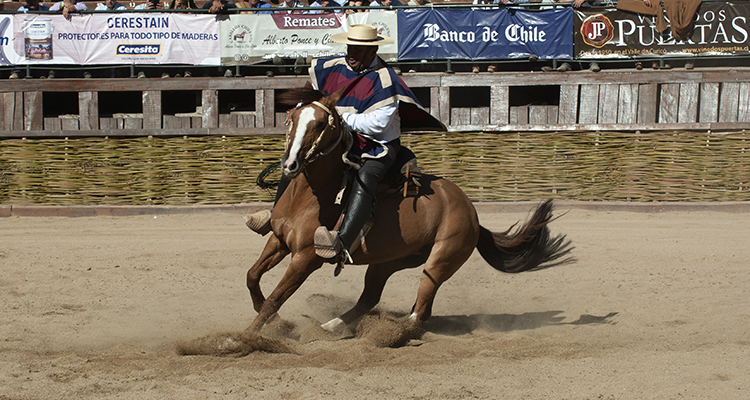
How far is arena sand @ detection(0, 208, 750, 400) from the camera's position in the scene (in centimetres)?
358

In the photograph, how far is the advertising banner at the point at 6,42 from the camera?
37.9 feet

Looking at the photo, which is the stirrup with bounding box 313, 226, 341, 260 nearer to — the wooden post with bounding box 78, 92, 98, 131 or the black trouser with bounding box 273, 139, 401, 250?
the black trouser with bounding box 273, 139, 401, 250

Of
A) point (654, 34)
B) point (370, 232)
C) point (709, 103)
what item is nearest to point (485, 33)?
point (654, 34)

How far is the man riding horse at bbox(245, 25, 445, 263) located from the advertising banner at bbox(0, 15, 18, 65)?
371 inches

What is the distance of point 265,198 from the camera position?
1089 cm

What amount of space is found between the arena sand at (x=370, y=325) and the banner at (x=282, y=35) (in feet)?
13.6

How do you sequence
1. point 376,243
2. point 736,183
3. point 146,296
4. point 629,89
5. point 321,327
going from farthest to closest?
1. point 629,89
2. point 736,183
3. point 146,296
4. point 321,327
5. point 376,243

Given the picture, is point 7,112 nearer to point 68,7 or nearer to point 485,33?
point 68,7

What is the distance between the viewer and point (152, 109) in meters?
11.9

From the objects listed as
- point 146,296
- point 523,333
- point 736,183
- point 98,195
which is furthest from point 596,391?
point 98,195

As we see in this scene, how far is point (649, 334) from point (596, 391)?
159cm

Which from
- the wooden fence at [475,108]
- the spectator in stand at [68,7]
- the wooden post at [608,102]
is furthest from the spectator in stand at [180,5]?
the wooden post at [608,102]

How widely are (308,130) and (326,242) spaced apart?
0.74 m

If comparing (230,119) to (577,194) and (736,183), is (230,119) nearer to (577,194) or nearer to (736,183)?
(577,194)
